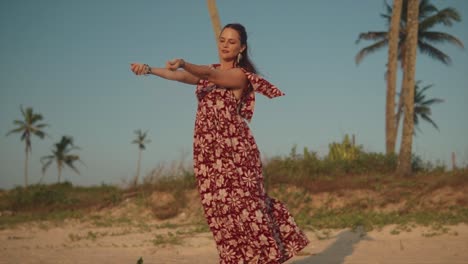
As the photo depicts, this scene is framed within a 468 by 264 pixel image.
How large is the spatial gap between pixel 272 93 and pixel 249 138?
35cm

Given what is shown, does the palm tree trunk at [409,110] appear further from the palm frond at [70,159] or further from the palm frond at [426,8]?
the palm frond at [70,159]

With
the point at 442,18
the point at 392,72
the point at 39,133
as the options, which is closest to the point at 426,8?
the point at 442,18

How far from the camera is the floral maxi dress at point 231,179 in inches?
124

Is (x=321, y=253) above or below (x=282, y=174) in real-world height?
below

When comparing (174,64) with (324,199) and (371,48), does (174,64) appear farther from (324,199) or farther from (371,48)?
(371,48)

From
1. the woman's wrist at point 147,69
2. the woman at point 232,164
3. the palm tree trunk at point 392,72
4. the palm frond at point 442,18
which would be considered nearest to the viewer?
the woman's wrist at point 147,69

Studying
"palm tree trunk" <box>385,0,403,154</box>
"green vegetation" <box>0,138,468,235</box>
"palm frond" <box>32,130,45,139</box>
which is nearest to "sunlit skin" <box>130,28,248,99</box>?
"green vegetation" <box>0,138,468,235</box>

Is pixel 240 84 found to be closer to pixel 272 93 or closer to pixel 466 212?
pixel 272 93

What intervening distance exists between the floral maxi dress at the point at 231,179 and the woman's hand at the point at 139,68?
67cm

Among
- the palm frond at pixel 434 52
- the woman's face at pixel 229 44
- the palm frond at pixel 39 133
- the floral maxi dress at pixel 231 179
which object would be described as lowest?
the floral maxi dress at pixel 231 179

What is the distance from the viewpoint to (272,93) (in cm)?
330

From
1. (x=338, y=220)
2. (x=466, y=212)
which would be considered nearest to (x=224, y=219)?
(x=338, y=220)

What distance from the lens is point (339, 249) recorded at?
610 centimetres

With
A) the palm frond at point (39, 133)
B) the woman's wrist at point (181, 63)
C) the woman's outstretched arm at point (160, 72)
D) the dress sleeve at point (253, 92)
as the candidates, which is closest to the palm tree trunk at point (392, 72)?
the dress sleeve at point (253, 92)
